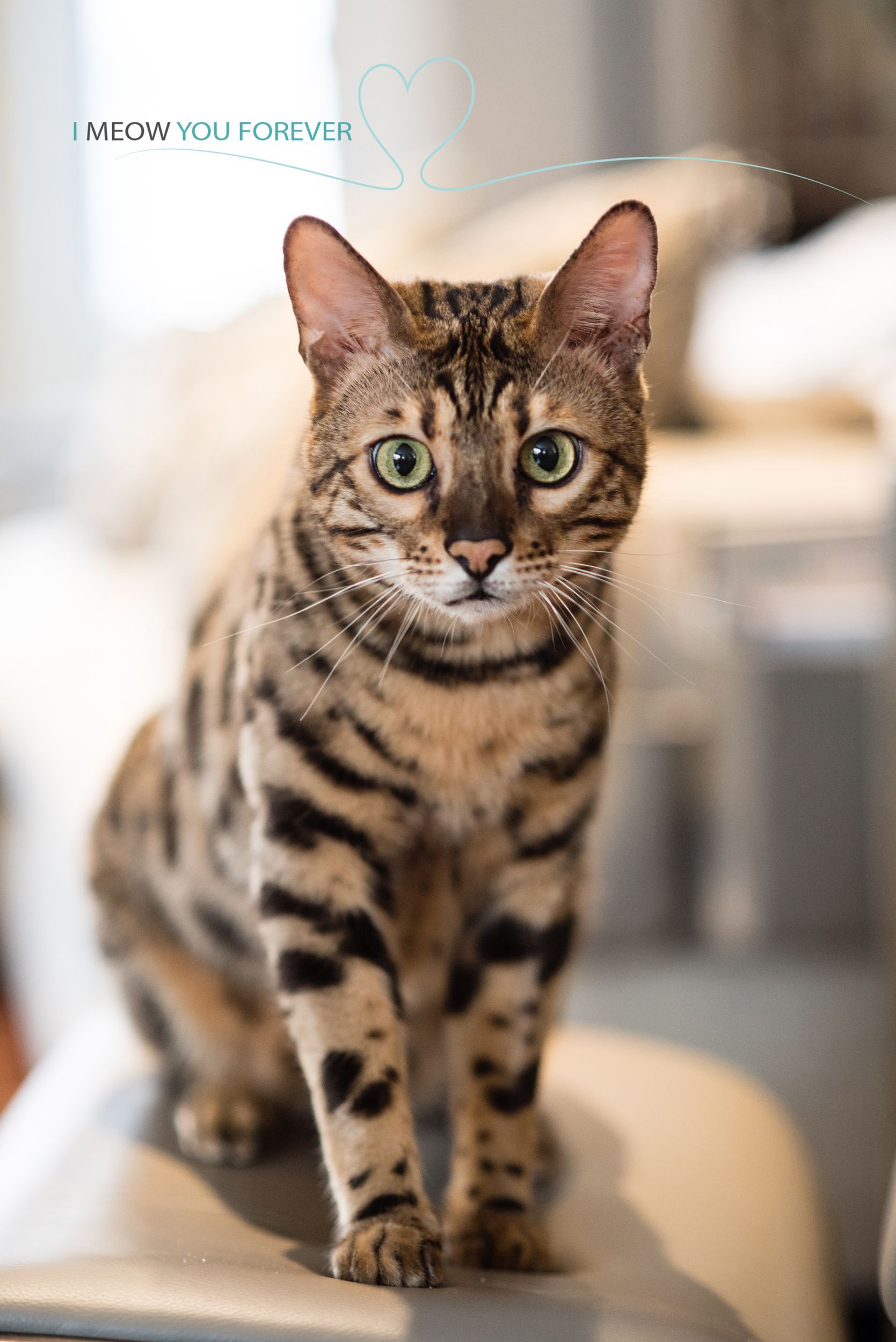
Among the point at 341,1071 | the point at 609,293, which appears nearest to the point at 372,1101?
the point at 341,1071

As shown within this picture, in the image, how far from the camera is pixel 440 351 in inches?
26.9

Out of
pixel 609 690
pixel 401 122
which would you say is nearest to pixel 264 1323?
pixel 609 690

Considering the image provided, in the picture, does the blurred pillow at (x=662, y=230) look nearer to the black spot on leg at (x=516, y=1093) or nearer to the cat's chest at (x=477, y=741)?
the cat's chest at (x=477, y=741)

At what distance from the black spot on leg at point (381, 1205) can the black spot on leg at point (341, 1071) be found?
0.06 metres

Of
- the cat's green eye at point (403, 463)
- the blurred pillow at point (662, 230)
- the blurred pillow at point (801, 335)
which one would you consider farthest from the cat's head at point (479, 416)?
the blurred pillow at point (801, 335)

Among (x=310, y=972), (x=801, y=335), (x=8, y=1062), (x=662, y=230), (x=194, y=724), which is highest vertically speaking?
(x=662, y=230)

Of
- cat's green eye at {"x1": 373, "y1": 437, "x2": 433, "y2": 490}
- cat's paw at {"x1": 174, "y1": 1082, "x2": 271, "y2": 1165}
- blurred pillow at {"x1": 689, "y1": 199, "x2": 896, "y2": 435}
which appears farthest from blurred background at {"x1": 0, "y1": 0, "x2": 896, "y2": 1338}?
cat's green eye at {"x1": 373, "y1": 437, "x2": 433, "y2": 490}

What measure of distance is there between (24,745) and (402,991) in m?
1.04

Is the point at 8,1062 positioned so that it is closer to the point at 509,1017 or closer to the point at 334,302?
the point at 509,1017

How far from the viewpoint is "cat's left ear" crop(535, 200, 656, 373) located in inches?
25.0

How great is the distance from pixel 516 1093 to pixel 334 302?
0.52 meters

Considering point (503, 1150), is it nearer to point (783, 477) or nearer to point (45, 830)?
point (45, 830)

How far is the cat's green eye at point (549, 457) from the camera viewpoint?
0.69 m

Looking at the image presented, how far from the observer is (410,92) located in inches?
26.9
